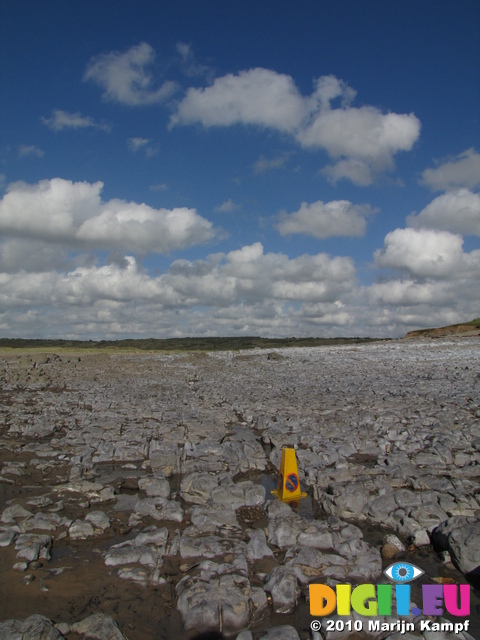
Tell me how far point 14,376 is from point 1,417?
15.6 m

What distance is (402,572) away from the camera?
18.2ft

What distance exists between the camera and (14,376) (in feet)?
93.6

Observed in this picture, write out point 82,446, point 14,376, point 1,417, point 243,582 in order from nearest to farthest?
point 243,582, point 82,446, point 1,417, point 14,376

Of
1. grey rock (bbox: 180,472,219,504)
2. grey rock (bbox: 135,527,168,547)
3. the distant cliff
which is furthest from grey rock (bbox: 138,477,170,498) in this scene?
the distant cliff

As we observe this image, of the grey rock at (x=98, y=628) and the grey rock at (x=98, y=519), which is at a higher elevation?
the grey rock at (x=98, y=519)

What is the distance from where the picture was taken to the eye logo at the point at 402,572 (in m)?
5.45

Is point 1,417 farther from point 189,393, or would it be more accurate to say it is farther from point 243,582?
point 243,582

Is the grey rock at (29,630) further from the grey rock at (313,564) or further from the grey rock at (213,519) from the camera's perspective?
the grey rock at (313,564)

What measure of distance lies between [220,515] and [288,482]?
5.63 ft

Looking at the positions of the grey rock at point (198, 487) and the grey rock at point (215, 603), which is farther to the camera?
the grey rock at point (198, 487)

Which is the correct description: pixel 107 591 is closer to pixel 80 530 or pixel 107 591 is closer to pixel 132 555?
pixel 132 555

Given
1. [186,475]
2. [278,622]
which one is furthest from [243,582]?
[186,475]

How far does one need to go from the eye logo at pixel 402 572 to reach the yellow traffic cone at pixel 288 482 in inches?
102

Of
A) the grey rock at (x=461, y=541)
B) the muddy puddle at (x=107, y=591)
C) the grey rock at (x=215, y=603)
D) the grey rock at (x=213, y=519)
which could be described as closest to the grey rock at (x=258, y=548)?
the muddy puddle at (x=107, y=591)
